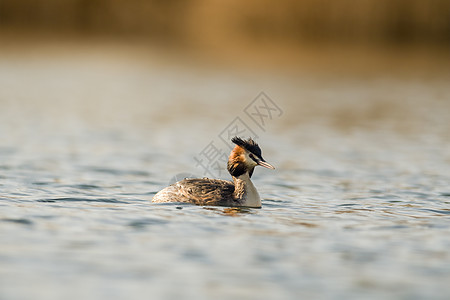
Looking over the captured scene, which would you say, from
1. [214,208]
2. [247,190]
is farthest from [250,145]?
[214,208]

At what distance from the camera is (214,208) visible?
1250 cm

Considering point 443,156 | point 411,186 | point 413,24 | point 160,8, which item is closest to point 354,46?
point 413,24

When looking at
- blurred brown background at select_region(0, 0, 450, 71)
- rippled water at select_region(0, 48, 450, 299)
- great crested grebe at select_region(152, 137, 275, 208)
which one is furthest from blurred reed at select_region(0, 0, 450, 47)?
great crested grebe at select_region(152, 137, 275, 208)

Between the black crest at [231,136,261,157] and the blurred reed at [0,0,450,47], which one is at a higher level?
the blurred reed at [0,0,450,47]

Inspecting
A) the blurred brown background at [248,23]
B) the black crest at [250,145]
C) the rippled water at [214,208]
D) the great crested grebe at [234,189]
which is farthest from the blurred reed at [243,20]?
the black crest at [250,145]

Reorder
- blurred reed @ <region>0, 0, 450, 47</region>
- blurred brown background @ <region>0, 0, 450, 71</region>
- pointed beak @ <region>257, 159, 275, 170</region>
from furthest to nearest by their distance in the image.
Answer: blurred reed @ <region>0, 0, 450, 47</region>
blurred brown background @ <region>0, 0, 450, 71</region>
pointed beak @ <region>257, 159, 275, 170</region>

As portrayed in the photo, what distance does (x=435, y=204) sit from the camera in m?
13.5

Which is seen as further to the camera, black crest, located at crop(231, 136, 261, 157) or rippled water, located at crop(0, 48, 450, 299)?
black crest, located at crop(231, 136, 261, 157)

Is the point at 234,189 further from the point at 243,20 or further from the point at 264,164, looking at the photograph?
the point at 243,20

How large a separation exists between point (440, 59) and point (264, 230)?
3696 cm

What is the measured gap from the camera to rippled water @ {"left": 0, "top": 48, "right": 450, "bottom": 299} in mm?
8438

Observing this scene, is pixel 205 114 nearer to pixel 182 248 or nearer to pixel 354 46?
pixel 182 248

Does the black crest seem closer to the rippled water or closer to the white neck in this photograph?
the white neck

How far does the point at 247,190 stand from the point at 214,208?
0.57 meters
